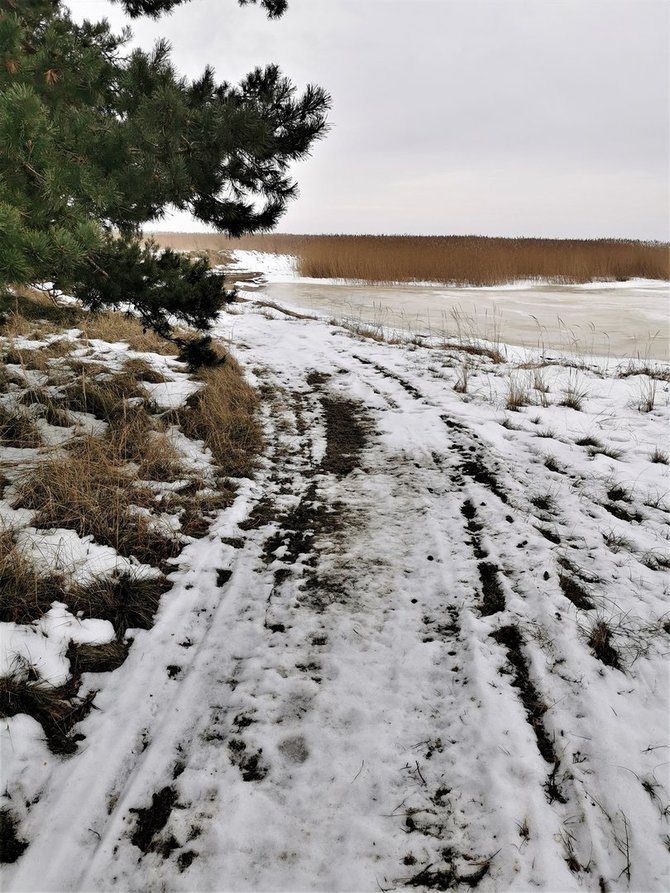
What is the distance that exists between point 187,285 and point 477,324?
7669mm

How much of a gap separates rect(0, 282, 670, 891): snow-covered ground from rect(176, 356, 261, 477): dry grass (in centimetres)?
39

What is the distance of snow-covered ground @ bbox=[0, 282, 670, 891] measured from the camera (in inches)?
51.5

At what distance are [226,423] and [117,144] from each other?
203 centimetres

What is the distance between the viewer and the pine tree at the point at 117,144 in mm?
2094

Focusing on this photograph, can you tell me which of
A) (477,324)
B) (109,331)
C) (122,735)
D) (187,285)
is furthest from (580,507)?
(477,324)

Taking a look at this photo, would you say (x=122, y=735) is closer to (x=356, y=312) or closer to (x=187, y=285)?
(x=187, y=285)

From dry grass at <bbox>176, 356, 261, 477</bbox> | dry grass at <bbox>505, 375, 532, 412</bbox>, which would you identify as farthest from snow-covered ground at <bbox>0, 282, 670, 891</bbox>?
dry grass at <bbox>505, 375, 532, 412</bbox>

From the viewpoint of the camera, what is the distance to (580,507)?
9.44 feet

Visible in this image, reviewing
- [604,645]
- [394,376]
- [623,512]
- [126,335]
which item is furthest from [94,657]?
[126,335]

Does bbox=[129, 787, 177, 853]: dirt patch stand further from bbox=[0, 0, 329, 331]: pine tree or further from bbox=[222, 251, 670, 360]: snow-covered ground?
bbox=[222, 251, 670, 360]: snow-covered ground

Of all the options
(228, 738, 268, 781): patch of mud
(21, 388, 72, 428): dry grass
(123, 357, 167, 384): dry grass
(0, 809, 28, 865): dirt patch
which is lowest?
(0, 809, 28, 865): dirt patch

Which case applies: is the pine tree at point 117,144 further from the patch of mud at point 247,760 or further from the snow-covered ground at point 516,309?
the snow-covered ground at point 516,309

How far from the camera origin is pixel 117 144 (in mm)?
2631

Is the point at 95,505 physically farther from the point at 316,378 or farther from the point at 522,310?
the point at 522,310
